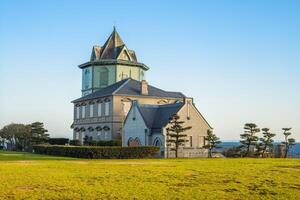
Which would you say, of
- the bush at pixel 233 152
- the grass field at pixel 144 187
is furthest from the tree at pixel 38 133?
the grass field at pixel 144 187

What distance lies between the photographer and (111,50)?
70625 millimetres

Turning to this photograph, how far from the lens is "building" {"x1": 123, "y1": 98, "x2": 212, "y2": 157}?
4375 cm

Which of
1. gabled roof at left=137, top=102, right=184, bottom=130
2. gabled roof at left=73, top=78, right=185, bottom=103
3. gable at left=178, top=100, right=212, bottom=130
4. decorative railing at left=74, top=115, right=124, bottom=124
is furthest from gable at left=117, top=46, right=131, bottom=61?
gable at left=178, top=100, right=212, bottom=130

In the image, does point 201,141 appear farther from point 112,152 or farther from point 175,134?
point 112,152

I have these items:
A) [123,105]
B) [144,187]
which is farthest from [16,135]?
[144,187]

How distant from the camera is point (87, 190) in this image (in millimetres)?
12562

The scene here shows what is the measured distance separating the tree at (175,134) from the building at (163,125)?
565 mm

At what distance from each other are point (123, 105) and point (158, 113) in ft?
32.2

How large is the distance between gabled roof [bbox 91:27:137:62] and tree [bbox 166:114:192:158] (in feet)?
91.3

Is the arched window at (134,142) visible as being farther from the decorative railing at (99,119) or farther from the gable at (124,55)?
the gable at (124,55)

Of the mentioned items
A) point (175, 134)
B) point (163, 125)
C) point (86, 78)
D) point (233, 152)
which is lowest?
point (233, 152)

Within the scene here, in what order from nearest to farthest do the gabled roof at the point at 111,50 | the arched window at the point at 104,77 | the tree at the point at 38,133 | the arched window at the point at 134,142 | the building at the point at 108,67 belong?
the arched window at the point at 134,142
the tree at the point at 38,133
the building at the point at 108,67
the arched window at the point at 104,77
the gabled roof at the point at 111,50

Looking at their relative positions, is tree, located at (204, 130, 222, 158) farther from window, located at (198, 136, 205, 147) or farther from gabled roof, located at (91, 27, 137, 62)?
gabled roof, located at (91, 27, 137, 62)

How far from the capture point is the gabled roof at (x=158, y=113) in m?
45.0
